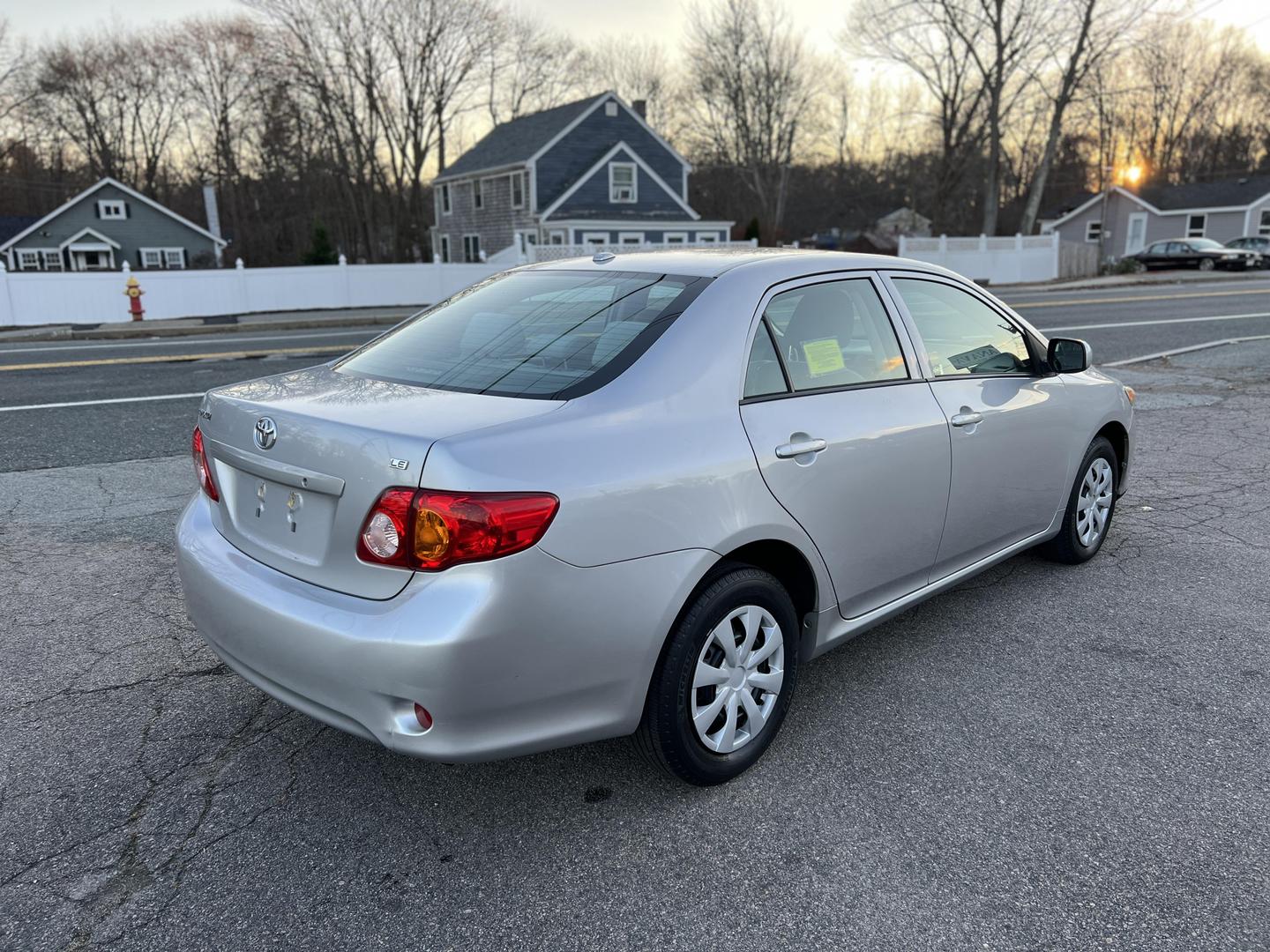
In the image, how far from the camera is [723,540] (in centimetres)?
268

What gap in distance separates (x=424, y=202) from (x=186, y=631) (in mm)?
48254

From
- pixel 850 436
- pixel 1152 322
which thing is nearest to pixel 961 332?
pixel 850 436

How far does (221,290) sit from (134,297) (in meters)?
2.84

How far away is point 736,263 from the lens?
330 centimetres

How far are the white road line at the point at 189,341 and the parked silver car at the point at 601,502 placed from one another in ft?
42.6

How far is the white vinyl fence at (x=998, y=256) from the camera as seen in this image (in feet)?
105

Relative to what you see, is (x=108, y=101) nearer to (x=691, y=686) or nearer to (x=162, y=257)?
(x=162, y=257)

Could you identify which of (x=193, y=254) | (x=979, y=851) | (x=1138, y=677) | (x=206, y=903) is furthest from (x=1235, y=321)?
(x=193, y=254)

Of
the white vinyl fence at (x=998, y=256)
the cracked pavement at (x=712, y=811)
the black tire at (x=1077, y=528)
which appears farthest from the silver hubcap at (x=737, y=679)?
the white vinyl fence at (x=998, y=256)

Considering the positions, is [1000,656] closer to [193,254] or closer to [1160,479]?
[1160,479]

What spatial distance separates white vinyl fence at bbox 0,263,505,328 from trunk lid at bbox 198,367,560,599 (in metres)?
17.7

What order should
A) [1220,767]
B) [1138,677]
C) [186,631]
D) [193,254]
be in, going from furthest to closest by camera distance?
[193,254] → [186,631] → [1138,677] → [1220,767]

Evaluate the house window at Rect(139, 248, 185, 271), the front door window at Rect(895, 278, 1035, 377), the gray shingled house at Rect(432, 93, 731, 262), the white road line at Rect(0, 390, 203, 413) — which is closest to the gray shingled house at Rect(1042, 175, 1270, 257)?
the gray shingled house at Rect(432, 93, 731, 262)

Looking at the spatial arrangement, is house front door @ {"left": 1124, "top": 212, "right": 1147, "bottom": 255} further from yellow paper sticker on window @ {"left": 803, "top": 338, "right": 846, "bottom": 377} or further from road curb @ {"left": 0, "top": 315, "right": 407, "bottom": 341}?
yellow paper sticker on window @ {"left": 803, "top": 338, "right": 846, "bottom": 377}
